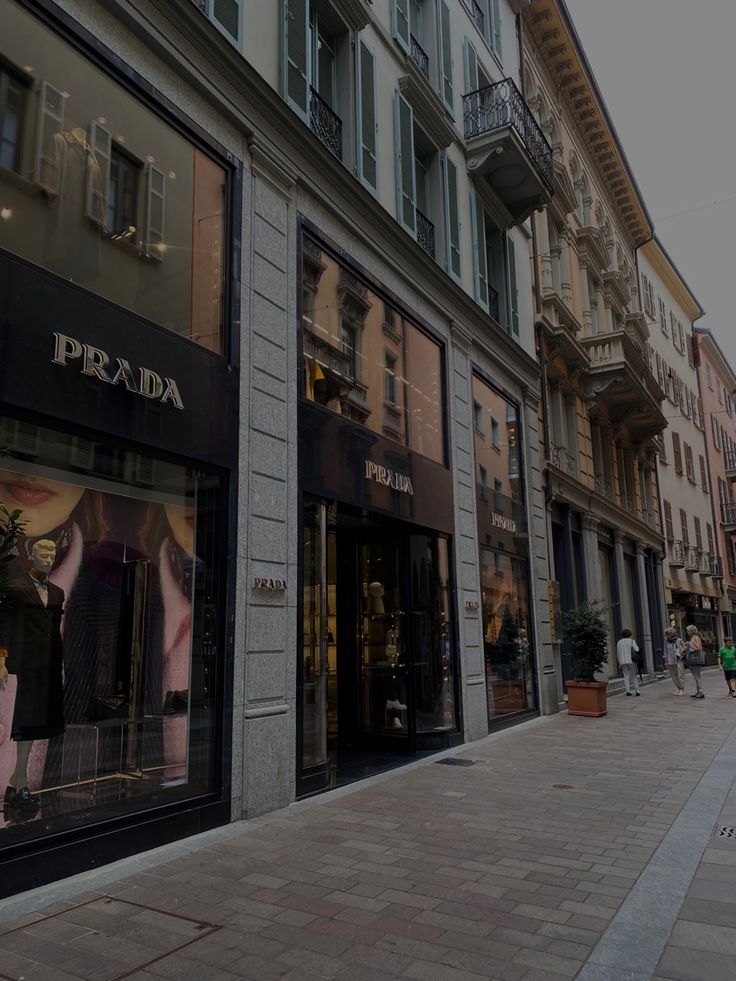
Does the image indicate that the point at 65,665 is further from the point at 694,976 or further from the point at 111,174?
the point at 694,976

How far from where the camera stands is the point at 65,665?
19.3 feet

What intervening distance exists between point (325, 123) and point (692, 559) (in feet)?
99.0

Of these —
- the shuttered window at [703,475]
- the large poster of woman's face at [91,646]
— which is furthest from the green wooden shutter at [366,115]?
the shuttered window at [703,475]

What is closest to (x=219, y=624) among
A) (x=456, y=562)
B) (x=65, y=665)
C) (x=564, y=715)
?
(x=65, y=665)

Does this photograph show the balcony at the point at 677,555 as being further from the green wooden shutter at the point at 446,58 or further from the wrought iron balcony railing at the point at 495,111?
the green wooden shutter at the point at 446,58

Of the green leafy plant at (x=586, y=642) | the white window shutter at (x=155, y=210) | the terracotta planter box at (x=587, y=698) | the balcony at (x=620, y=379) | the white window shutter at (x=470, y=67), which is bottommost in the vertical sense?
the terracotta planter box at (x=587, y=698)

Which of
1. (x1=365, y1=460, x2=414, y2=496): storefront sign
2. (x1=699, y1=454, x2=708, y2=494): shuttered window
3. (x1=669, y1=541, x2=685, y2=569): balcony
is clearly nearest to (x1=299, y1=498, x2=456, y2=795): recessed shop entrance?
(x1=365, y1=460, x2=414, y2=496): storefront sign

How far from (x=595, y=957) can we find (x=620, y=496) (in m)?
22.3

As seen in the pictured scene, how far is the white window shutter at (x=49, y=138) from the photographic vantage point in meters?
6.03

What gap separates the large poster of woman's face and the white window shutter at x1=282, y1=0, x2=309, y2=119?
17.7 ft

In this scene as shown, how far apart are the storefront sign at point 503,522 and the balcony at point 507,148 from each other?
265 inches

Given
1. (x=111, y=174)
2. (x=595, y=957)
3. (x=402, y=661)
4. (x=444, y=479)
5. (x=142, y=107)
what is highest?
(x=142, y=107)

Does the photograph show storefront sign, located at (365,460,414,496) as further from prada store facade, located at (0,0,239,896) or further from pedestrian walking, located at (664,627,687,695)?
pedestrian walking, located at (664,627,687,695)

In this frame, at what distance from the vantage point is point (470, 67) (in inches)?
591
